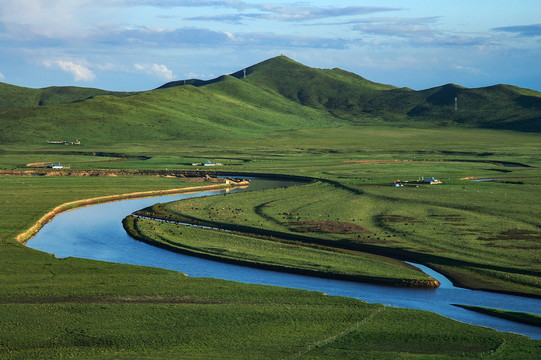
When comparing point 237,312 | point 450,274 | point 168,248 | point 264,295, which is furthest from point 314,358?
point 168,248

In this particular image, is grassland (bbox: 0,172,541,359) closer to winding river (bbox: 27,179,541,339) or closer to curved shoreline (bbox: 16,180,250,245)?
winding river (bbox: 27,179,541,339)

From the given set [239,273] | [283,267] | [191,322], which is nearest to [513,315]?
[283,267]

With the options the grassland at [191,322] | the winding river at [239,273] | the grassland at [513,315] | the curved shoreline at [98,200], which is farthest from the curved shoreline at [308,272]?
the curved shoreline at [98,200]

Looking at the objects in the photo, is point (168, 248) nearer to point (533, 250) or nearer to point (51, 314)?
point (51, 314)

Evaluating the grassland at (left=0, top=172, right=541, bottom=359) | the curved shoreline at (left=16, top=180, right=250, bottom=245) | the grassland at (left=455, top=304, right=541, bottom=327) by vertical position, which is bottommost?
the grassland at (left=455, top=304, right=541, bottom=327)

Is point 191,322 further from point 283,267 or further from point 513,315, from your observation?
point 513,315

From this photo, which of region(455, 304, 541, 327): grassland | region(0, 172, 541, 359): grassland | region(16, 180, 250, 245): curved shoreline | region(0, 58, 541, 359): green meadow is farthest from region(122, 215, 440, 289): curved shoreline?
region(16, 180, 250, 245): curved shoreline
